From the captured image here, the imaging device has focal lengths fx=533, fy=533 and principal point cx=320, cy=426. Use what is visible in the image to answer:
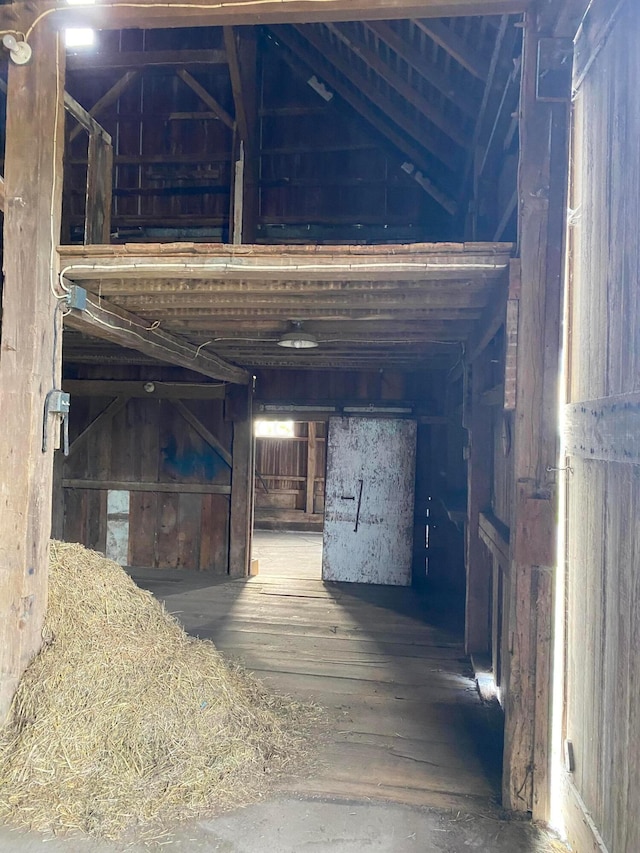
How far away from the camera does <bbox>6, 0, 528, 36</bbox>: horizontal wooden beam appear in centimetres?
235

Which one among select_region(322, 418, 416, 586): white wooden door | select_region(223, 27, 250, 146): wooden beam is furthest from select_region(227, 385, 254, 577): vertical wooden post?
select_region(223, 27, 250, 146): wooden beam

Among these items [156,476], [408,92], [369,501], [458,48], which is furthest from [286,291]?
[156,476]

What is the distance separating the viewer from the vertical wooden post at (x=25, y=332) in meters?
2.66

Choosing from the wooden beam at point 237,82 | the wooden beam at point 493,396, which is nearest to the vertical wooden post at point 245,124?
the wooden beam at point 237,82

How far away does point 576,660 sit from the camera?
7.34 ft

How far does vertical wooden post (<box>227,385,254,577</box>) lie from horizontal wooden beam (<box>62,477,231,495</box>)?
18 cm

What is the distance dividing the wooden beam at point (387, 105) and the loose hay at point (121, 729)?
191 inches

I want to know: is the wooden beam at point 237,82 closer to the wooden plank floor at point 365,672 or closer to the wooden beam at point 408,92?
the wooden beam at point 408,92

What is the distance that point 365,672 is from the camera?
398 cm

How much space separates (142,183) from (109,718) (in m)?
6.18

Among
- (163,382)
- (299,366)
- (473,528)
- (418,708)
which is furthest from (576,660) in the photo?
(163,382)

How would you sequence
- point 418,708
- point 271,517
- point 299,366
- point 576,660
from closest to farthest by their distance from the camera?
point 576,660 → point 418,708 → point 299,366 → point 271,517

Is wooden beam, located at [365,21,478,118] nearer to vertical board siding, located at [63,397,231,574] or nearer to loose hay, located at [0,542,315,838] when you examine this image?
vertical board siding, located at [63,397,231,574]

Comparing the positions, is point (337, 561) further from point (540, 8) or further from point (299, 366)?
point (540, 8)
